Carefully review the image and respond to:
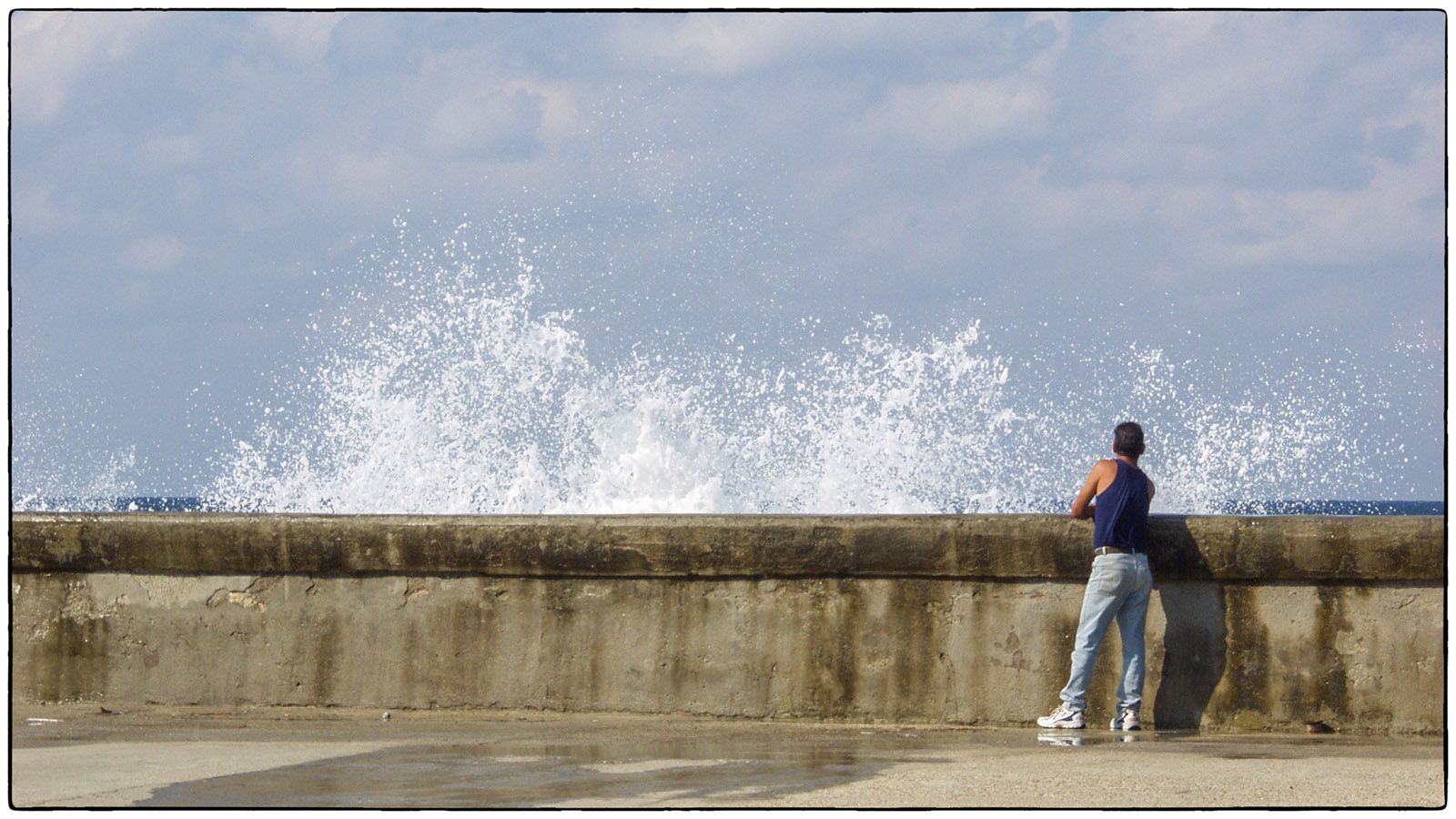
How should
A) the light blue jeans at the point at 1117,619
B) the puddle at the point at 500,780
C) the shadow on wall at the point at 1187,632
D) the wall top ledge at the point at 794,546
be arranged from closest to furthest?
the puddle at the point at 500,780 → the light blue jeans at the point at 1117,619 → the wall top ledge at the point at 794,546 → the shadow on wall at the point at 1187,632

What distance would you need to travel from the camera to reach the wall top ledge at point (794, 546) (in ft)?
20.3

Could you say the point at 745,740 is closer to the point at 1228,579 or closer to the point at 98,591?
the point at 1228,579

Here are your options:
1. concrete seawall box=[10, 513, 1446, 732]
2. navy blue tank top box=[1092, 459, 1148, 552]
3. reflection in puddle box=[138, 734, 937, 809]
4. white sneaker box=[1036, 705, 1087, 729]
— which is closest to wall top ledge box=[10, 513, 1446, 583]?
concrete seawall box=[10, 513, 1446, 732]

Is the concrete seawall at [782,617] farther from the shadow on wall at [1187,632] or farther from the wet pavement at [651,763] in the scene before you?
the wet pavement at [651,763]

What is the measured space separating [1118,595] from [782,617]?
51.3 inches

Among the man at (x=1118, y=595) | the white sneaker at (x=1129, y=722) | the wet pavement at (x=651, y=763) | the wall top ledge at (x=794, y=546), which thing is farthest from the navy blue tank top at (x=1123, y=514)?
the wet pavement at (x=651, y=763)

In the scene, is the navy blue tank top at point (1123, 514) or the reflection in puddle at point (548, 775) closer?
the reflection in puddle at point (548, 775)

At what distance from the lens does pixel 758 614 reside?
6398 mm

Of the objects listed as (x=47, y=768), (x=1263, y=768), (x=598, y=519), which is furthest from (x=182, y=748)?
(x=1263, y=768)

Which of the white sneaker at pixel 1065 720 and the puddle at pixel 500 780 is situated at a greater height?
the white sneaker at pixel 1065 720

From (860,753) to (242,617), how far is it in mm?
2753

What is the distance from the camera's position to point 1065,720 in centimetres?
615

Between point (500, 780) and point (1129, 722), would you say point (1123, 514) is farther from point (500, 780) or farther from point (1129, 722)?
point (500, 780)

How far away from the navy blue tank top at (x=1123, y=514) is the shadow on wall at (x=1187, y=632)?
20cm
